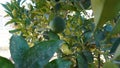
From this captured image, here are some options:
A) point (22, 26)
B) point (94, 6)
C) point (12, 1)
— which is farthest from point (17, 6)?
point (94, 6)

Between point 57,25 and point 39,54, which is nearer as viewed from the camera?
point 39,54

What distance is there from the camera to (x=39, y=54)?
38cm

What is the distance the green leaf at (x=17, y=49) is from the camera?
1.23 feet

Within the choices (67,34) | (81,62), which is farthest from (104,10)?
(67,34)

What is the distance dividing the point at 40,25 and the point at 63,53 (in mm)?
370

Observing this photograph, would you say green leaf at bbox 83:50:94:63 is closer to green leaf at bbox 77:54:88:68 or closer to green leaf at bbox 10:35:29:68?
green leaf at bbox 77:54:88:68

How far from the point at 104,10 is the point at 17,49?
6.5 inches

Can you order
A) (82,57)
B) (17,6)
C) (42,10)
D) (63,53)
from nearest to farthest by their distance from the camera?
1. (82,57)
2. (63,53)
3. (42,10)
4. (17,6)

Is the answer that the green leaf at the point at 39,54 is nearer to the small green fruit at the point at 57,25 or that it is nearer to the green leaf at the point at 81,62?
the green leaf at the point at 81,62

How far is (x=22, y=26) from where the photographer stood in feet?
4.80

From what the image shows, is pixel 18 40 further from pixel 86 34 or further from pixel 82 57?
pixel 86 34

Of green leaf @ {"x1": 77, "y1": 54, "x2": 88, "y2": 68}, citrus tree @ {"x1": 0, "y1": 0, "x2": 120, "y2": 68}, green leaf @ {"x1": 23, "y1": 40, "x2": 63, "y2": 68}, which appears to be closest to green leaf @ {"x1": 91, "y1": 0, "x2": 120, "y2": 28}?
citrus tree @ {"x1": 0, "y1": 0, "x2": 120, "y2": 68}

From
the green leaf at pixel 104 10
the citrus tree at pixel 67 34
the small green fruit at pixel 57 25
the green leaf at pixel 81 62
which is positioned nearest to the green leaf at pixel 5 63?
the citrus tree at pixel 67 34

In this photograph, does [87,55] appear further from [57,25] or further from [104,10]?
[104,10]
